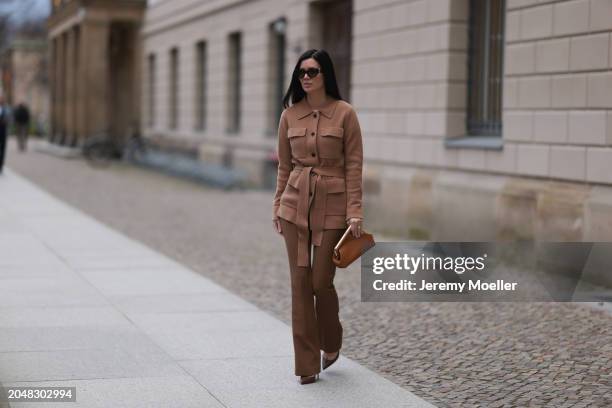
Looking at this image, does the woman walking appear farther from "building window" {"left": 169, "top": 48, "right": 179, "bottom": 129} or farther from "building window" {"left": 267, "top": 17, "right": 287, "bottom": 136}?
"building window" {"left": 169, "top": 48, "right": 179, "bottom": 129}

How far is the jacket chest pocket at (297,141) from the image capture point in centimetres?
619

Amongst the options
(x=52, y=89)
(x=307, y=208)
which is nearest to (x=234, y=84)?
(x=307, y=208)

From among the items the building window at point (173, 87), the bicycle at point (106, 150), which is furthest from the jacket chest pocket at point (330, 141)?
the building window at point (173, 87)

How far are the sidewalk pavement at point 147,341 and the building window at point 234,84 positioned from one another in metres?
14.0

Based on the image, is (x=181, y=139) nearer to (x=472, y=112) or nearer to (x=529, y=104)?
(x=472, y=112)

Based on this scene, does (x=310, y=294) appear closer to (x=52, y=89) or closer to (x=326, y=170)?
(x=326, y=170)

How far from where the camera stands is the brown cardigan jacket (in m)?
6.17

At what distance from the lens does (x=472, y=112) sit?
13898 millimetres

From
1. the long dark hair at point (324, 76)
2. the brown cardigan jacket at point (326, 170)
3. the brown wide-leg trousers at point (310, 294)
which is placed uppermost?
the long dark hair at point (324, 76)

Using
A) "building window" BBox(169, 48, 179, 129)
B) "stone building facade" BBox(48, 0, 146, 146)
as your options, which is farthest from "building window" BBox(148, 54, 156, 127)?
"building window" BBox(169, 48, 179, 129)

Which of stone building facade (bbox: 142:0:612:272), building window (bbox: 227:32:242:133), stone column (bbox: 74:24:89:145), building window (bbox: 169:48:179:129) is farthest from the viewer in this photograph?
stone column (bbox: 74:24:89:145)

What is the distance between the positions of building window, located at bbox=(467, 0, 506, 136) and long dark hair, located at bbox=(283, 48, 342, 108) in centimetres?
721

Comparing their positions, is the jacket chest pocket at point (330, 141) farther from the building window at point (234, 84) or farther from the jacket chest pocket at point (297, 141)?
the building window at point (234, 84)

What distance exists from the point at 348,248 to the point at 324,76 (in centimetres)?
99
